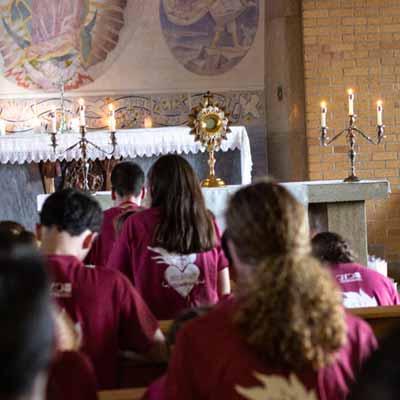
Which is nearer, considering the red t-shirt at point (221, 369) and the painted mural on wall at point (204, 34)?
the red t-shirt at point (221, 369)

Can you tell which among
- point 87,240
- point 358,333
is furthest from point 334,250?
point 358,333

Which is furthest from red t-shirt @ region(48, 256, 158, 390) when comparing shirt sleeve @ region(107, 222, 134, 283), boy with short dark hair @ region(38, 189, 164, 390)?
shirt sleeve @ region(107, 222, 134, 283)

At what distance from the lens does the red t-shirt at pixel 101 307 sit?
9.22 ft

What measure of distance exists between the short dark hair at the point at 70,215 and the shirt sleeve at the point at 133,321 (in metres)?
0.29

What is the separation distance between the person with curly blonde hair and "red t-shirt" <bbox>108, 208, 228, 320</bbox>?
1940 mm

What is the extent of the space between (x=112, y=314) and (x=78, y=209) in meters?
0.41

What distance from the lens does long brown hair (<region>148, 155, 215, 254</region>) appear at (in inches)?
157

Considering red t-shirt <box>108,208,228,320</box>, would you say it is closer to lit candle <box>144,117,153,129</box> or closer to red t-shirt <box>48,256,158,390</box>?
red t-shirt <box>48,256,158,390</box>

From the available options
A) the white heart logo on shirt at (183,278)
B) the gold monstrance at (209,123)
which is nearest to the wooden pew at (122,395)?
the white heart logo on shirt at (183,278)

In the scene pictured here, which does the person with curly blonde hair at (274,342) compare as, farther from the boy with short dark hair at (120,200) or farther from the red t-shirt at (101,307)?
the boy with short dark hair at (120,200)

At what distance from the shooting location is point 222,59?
13188 mm

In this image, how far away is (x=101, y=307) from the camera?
2.82 meters

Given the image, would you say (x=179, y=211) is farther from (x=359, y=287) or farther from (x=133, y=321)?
(x=133, y=321)

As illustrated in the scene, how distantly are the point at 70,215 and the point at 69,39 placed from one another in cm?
1049
